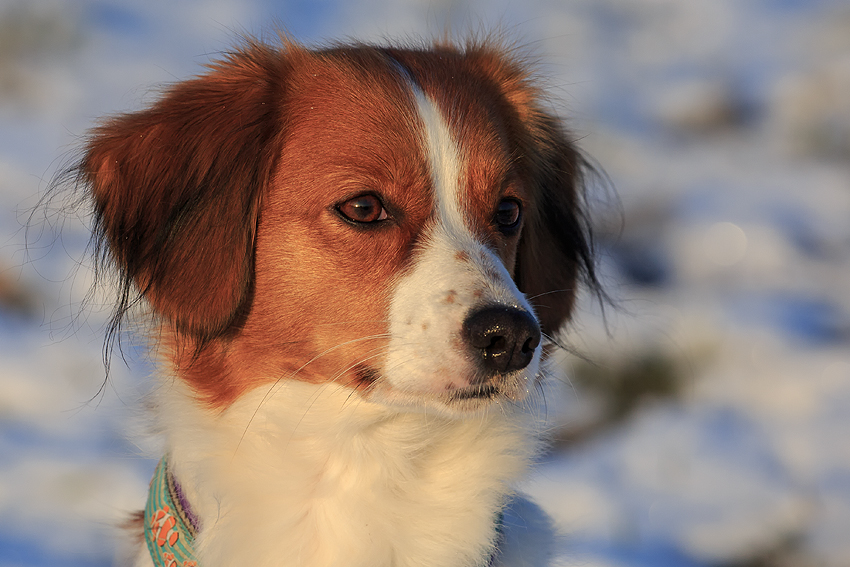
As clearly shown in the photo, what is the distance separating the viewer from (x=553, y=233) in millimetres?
2807

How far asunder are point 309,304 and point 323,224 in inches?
8.2

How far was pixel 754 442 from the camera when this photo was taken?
16.3 feet

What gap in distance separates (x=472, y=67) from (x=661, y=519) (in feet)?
8.87

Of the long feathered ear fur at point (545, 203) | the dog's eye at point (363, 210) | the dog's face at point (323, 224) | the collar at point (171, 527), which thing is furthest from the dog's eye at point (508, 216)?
the collar at point (171, 527)

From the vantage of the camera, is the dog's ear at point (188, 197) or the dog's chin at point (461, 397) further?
the dog's ear at point (188, 197)

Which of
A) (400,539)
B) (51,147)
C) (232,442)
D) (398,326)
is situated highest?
(398,326)

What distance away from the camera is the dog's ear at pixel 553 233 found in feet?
8.86

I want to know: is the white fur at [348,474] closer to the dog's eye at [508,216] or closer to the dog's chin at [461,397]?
the dog's chin at [461,397]

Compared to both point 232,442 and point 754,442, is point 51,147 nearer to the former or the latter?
point 232,442

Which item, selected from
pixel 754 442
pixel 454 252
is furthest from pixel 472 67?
pixel 754 442

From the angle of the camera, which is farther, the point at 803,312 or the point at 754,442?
the point at 803,312

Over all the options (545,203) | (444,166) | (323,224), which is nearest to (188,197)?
(323,224)

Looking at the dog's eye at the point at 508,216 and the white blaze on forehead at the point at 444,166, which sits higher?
the white blaze on forehead at the point at 444,166

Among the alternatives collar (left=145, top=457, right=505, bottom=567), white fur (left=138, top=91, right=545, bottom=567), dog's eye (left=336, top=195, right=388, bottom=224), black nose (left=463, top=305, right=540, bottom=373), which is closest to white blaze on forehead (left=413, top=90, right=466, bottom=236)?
white fur (left=138, top=91, right=545, bottom=567)
